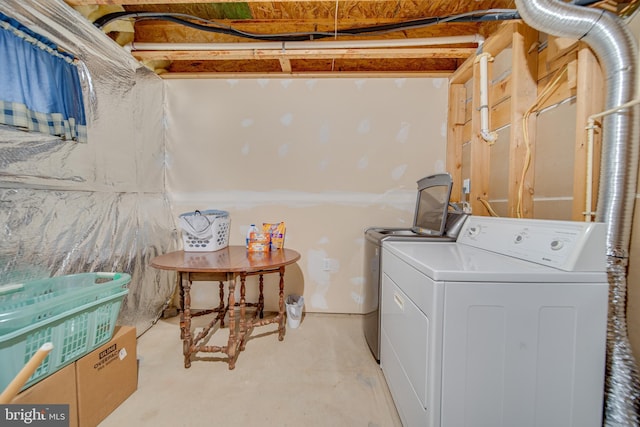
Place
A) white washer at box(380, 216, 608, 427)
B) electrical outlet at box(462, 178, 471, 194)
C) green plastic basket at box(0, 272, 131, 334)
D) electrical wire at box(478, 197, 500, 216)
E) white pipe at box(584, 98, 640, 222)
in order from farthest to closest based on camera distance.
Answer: electrical outlet at box(462, 178, 471, 194)
electrical wire at box(478, 197, 500, 216)
white pipe at box(584, 98, 640, 222)
green plastic basket at box(0, 272, 131, 334)
white washer at box(380, 216, 608, 427)

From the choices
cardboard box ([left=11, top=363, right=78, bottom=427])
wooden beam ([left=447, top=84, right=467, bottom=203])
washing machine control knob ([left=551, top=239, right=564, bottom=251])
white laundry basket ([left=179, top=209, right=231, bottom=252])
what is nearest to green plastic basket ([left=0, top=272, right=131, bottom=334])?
cardboard box ([left=11, top=363, right=78, bottom=427])

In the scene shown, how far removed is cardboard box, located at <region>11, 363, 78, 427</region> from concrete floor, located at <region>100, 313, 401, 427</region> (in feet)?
0.77

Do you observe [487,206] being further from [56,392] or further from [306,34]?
[56,392]

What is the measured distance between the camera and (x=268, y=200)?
7.98 feet

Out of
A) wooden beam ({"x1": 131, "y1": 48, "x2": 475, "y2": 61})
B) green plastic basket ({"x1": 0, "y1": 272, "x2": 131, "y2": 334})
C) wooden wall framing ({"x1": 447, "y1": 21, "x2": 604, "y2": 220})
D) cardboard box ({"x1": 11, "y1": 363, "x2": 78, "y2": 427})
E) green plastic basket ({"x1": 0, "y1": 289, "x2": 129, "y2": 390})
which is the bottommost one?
cardboard box ({"x1": 11, "y1": 363, "x2": 78, "y2": 427})

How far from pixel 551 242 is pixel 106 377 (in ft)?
7.17

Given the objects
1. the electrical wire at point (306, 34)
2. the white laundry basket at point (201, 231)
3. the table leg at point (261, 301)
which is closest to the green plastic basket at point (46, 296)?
the white laundry basket at point (201, 231)

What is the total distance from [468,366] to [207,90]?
2.84m

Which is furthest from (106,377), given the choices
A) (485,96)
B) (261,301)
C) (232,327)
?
(485,96)

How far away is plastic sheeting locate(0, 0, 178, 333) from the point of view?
1285 mm

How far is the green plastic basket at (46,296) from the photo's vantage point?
97 cm

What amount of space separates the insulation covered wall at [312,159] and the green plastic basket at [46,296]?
112cm

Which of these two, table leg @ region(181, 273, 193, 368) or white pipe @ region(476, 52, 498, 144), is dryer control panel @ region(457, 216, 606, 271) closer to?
white pipe @ region(476, 52, 498, 144)

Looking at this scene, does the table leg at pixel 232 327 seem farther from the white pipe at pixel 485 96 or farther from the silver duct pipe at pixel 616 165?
the white pipe at pixel 485 96
